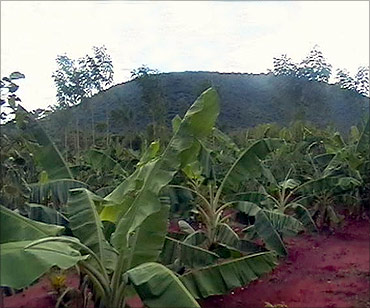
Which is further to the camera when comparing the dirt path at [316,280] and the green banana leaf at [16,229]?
the dirt path at [316,280]

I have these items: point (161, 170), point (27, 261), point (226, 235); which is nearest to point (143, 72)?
point (226, 235)

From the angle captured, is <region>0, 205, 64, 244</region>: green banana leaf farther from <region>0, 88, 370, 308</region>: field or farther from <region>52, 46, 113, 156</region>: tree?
<region>52, 46, 113, 156</region>: tree

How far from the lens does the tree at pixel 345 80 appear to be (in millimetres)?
11781

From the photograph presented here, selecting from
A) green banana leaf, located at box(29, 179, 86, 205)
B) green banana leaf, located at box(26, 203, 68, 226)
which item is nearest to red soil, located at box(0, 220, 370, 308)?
green banana leaf, located at box(29, 179, 86, 205)

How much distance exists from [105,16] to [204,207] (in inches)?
96.8

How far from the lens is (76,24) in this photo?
468cm

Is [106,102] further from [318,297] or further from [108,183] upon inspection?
[318,297]

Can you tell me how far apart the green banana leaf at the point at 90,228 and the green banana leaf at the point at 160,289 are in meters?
0.61

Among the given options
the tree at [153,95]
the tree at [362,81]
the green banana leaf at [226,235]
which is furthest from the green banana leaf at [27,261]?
the tree at [362,81]

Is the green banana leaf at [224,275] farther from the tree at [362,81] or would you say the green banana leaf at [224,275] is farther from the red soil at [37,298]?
the tree at [362,81]

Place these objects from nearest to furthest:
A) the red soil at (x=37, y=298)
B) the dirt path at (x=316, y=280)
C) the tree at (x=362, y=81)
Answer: the red soil at (x=37, y=298), the dirt path at (x=316, y=280), the tree at (x=362, y=81)

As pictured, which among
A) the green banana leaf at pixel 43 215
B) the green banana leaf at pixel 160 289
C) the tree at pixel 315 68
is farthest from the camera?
the tree at pixel 315 68

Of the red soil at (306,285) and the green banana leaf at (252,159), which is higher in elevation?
the green banana leaf at (252,159)

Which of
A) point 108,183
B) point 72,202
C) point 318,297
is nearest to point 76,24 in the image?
point 72,202
